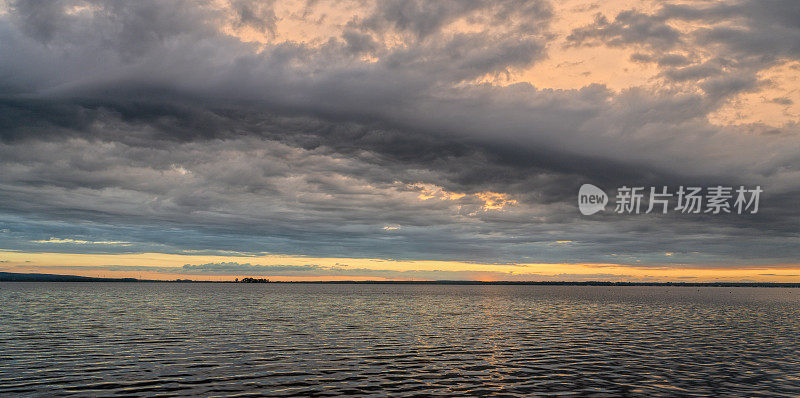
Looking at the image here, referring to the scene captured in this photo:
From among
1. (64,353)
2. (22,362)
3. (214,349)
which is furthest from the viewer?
(214,349)

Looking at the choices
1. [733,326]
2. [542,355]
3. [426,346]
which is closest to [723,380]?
[542,355]

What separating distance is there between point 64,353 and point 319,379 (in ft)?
80.6

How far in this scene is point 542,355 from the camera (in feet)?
151

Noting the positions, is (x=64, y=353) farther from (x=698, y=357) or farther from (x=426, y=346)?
(x=698, y=357)

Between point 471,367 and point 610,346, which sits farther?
point 610,346

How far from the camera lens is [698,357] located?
45.4m

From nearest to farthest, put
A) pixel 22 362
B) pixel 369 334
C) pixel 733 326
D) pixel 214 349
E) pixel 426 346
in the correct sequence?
pixel 22 362 → pixel 214 349 → pixel 426 346 → pixel 369 334 → pixel 733 326

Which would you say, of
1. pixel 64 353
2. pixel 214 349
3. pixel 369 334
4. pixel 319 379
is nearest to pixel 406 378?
pixel 319 379

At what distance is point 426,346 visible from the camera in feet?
168

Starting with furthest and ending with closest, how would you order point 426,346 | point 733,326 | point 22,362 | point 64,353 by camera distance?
point 733,326 → point 426,346 → point 64,353 → point 22,362

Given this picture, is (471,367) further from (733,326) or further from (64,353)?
(733,326)

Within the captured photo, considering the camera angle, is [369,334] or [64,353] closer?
[64,353]

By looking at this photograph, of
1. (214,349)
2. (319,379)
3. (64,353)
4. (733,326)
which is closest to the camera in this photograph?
(319,379)

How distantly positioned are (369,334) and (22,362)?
3292cm
